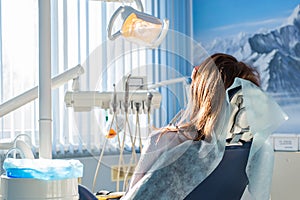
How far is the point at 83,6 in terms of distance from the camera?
3023 millimetres

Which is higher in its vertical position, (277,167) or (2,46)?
(2,46)

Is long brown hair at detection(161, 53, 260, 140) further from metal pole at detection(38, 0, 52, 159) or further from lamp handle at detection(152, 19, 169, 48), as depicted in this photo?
metal pole at detection(38, 0, 52, 159)

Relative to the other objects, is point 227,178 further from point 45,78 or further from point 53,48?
point 53,48

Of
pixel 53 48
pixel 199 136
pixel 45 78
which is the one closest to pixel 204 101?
pixel 199 136

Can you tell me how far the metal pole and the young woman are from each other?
30.0 inches

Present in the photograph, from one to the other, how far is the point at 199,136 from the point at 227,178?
177 millimetres

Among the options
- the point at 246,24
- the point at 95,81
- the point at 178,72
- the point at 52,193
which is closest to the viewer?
the point at 52,193

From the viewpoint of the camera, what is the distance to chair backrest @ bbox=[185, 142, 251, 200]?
5.17ft

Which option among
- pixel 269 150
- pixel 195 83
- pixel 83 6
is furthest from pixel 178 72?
pixel 83 6

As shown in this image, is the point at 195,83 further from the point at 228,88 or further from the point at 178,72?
the point at 178,72

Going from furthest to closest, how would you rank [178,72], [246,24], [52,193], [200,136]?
[246,24] → [200,136] → [178,72] → [52,193]

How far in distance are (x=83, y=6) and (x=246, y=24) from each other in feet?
3.73

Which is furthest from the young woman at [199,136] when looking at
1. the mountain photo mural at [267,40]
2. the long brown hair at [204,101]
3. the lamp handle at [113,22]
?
the mountain photo mural at [267,40]

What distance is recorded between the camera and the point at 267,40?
3238 millimetres
